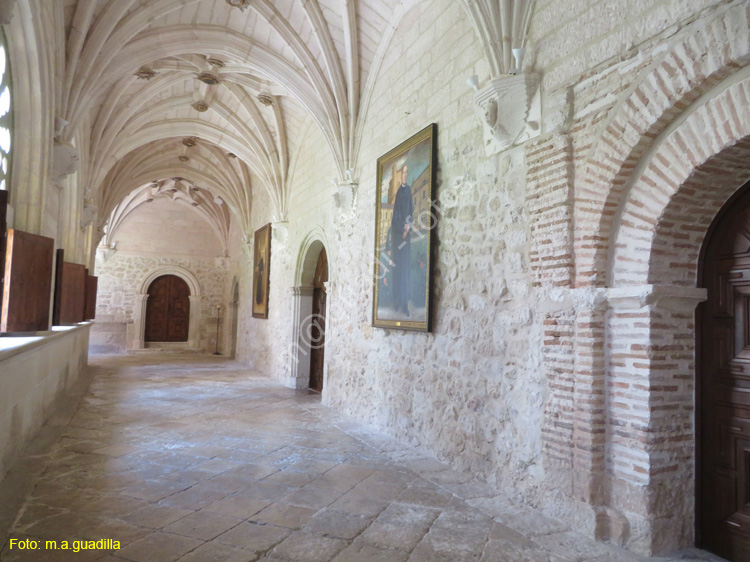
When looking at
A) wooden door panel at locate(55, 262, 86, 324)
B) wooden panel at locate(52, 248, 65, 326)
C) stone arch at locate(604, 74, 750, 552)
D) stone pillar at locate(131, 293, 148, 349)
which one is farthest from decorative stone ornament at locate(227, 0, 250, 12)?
stone pillar at locate(131, 293, 148, 349)

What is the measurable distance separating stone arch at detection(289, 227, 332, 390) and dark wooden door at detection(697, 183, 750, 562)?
6.84 m

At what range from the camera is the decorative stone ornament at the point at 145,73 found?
8200 millimetres

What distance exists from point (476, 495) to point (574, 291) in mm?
1739

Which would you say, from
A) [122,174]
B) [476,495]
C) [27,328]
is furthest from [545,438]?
[122,174]

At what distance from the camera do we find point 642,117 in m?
2.88

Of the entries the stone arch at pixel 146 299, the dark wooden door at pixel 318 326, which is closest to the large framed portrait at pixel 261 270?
the dark wooden door at pixel 318 326

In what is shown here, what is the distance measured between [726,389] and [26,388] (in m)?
5.39

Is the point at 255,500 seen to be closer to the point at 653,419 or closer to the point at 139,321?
the point at 653,419

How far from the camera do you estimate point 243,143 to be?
11.0 m

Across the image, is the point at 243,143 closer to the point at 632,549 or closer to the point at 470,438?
the point at 470,438

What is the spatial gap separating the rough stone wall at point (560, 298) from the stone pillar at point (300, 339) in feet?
13.7

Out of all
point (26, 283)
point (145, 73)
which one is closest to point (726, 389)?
point (26, 283)

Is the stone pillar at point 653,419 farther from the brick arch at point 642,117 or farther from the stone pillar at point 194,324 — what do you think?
the stone pillar at point 194,324

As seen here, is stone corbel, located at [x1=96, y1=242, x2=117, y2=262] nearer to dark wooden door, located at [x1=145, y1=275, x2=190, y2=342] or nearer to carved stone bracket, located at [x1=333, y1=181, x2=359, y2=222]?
dark wooden door, located at [x1=145, y1=275, x2=190, y2=342]
